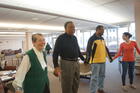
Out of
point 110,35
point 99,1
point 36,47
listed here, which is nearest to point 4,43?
point 110,35

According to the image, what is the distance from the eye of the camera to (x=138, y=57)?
500 cm

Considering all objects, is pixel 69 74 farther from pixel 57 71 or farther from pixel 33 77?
pixel 33 77

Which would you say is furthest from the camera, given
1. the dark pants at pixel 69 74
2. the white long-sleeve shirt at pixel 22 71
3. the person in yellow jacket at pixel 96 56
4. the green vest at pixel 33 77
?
the person in yellow jacket at pixel 96 56

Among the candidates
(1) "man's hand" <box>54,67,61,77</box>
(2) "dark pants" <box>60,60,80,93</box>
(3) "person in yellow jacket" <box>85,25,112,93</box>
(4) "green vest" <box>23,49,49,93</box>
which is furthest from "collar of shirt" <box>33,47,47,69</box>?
(3) "person in yellow jacket" <box>85,25,112,93</box>

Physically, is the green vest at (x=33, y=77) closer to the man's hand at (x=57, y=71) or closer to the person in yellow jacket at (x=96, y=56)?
the man's hand at (x=57, y=71)

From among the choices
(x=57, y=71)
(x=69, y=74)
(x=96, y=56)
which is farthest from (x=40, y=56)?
(x=96, y=56)

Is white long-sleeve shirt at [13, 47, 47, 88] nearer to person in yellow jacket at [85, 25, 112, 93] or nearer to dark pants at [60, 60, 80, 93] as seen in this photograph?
dark pants at [60, 60, 80, 93]

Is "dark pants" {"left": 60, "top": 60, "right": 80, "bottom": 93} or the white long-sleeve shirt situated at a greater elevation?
the white long-sleeve shirt

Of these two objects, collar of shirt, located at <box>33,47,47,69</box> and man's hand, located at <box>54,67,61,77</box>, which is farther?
man's hand, located at <box>54,67,61,77</box>

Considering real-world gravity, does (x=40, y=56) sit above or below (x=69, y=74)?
above

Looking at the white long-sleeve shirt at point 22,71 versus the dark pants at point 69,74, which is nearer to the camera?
the white long-sleeve shirt at point 22,71

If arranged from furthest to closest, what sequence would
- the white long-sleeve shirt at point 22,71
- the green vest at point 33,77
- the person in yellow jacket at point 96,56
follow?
the person in yellow jacket at point 96,56, the green vest at point 33,77, the white long-sleeve shirt at point 22,71

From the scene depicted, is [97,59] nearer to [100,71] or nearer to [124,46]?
[100,71]

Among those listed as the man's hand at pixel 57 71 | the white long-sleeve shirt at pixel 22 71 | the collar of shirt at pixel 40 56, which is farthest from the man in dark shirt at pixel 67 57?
the white long-sleeve shirt at pixel 22 71
